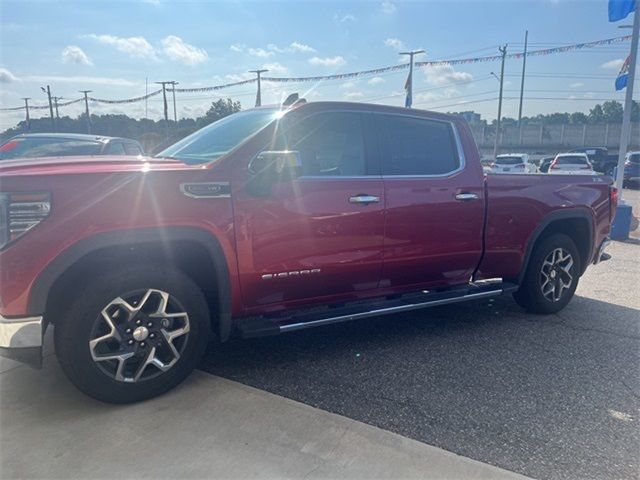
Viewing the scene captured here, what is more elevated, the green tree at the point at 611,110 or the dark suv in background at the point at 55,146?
the green tree at the point at 611,110

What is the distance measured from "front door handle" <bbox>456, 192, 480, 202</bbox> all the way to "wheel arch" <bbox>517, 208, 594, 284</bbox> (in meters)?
0.86

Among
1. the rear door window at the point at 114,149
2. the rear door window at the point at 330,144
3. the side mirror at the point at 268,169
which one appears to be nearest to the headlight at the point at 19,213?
the side mirror at the point at 268,169

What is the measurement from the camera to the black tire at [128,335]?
9.43 ft

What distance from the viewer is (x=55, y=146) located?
7.44 m

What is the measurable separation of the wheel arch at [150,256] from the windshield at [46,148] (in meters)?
5.19

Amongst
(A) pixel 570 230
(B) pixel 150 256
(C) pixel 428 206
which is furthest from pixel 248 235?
(A) pixel 570 230

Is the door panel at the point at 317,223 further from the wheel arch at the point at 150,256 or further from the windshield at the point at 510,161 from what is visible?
the windshield at the point at 510,161

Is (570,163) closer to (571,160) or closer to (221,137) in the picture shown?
(571,160)

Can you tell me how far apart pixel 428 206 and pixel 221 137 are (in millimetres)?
1807

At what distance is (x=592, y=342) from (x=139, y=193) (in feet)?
13.0

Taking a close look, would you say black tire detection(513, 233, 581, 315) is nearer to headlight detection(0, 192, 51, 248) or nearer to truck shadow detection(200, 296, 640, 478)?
truck shadow detection(200, 296, 640, 478)

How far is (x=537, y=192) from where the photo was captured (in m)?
4.72

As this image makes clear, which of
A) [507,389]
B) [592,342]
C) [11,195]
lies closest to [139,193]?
[11,195]

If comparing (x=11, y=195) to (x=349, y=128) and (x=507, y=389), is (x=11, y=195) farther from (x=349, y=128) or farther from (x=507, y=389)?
(x=507, y=389)
